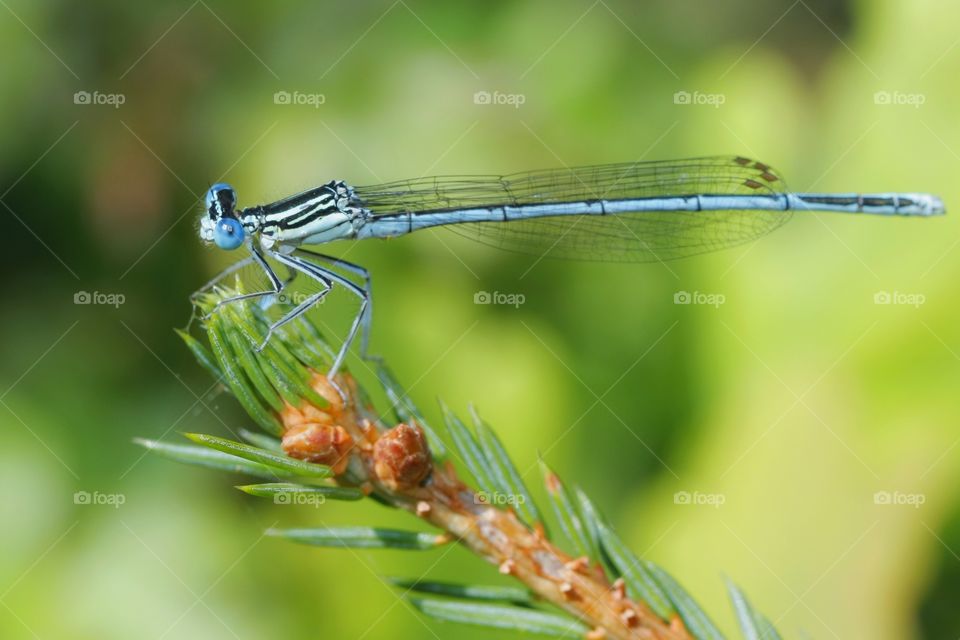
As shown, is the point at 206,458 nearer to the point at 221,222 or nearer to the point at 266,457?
the point at 266,457

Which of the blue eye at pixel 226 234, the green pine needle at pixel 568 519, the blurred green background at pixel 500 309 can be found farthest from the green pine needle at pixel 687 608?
the blue eye at pixel 226 234

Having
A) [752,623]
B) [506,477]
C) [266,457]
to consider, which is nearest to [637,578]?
[752,623]

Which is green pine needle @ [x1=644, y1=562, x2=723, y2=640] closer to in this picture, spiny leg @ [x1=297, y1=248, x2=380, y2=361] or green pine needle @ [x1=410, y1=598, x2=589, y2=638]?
green pine needle @ [x1=410, y1=598, x2=589, y2=638]

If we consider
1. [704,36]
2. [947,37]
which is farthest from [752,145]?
[704,36]

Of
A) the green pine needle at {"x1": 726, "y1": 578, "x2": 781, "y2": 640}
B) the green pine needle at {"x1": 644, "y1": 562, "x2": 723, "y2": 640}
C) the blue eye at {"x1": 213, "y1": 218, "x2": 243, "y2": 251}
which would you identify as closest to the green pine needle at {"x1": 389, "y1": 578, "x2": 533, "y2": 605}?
the green pine needle at {"x1": 644, "y1": 562, "x2": 723, "y2": 640}

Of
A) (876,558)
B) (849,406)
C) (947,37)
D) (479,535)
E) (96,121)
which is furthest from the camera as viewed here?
(96,121)

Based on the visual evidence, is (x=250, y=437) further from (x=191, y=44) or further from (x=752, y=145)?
(x=191, y=44)

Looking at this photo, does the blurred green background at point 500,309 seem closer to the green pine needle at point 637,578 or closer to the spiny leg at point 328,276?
the spiny leg at point 328,276
